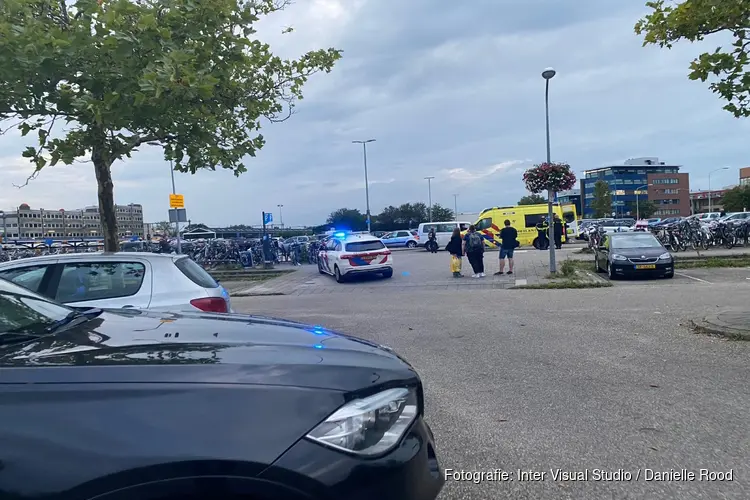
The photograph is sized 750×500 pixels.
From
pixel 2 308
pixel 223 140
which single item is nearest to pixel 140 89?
pixel 223 140

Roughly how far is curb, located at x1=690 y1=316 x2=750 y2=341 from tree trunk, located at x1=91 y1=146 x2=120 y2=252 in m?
9.34

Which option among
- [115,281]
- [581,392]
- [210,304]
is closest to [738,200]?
[581,392]

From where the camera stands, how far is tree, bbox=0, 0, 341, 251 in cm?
686

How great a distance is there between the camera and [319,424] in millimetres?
1855

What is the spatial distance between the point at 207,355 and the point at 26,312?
1254 millimetres

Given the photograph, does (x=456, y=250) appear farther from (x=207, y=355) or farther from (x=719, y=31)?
(x=207, y=355)

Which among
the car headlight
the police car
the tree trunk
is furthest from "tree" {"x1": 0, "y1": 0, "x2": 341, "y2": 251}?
the police car

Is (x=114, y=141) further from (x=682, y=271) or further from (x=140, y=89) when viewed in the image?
(x=682, y=271)

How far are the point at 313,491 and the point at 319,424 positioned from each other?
209 millimetres

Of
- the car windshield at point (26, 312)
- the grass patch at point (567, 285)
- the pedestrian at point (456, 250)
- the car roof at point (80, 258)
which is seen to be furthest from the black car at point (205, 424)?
the pedestrian at point (456, 250)

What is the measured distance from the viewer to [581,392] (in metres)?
5.03

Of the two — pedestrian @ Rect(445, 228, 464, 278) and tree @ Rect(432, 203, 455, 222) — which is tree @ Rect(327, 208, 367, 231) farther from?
pedestrian @ Rect(445, 228, 464, 278)

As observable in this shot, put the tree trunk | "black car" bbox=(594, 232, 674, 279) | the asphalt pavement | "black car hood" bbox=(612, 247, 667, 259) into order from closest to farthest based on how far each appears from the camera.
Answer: the asphalt pavement, the tree trunk, "black car" bbox=(594, 232, 674, 279), "black car hood" bbox=(612, 247, 667, 259)

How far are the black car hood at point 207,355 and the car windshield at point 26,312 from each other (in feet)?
0.61
